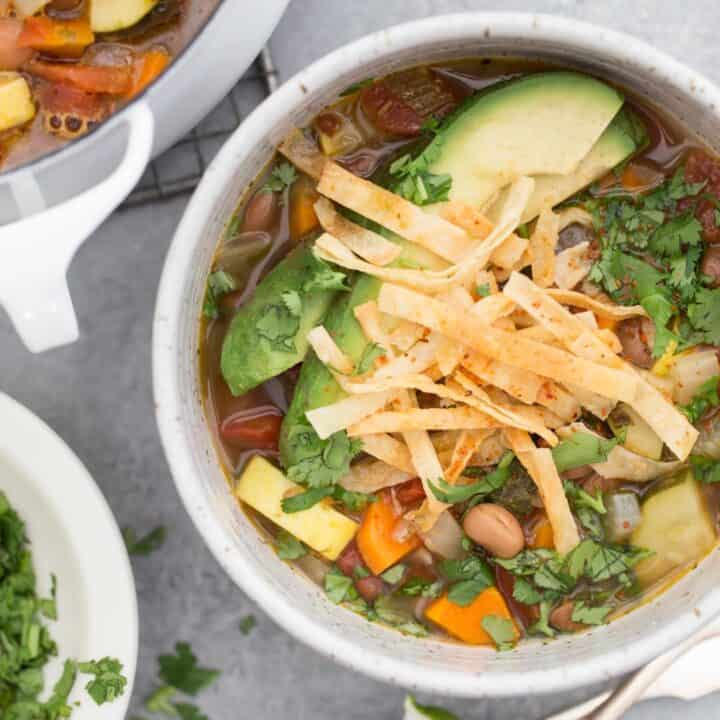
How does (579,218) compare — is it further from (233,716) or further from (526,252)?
(233,716)

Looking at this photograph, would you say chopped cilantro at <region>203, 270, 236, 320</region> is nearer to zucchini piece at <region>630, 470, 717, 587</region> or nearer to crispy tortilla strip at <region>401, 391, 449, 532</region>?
crispy tortilla strip at <region>401, 391, 449, 532</region>

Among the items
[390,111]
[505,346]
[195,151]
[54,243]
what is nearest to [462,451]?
[505,346]

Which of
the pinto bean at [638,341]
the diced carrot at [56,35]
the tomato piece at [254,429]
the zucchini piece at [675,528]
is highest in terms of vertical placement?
the diced carrot at [56,35]

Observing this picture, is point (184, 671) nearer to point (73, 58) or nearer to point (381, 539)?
point (381, 539)

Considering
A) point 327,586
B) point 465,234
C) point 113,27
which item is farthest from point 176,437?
point 113,27

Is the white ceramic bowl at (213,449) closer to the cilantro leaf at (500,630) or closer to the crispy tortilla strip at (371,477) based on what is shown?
the cilantro leaf at (500,630)

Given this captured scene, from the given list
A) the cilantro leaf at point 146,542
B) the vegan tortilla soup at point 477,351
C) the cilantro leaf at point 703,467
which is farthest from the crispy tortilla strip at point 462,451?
the cilantro leaf at point 146,542
